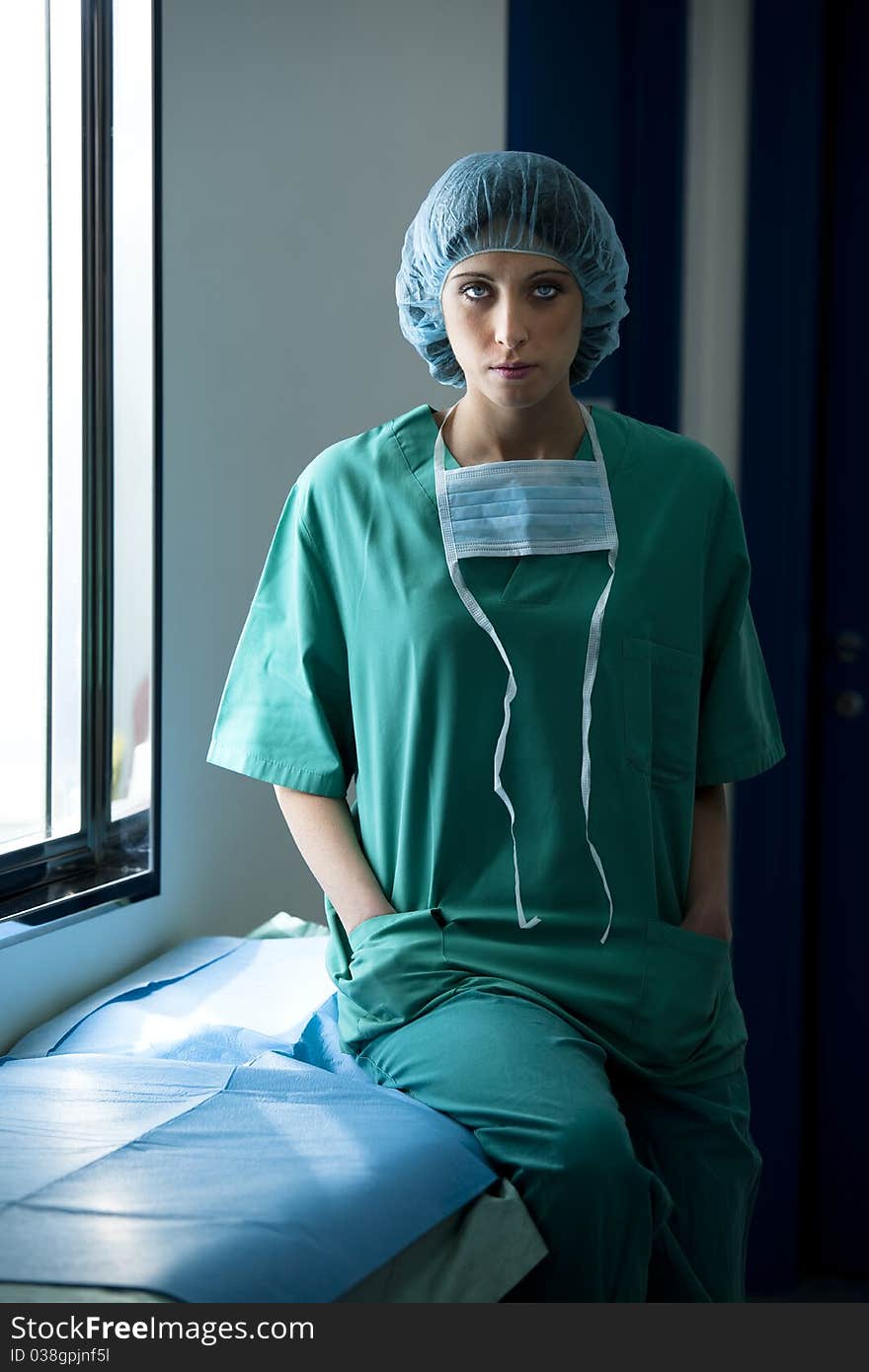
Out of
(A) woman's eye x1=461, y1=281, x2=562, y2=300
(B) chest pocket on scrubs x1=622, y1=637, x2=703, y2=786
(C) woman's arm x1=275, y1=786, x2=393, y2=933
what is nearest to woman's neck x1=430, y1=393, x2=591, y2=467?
(A) woman's eye x1=461, y1=281, x2=562, y2=300

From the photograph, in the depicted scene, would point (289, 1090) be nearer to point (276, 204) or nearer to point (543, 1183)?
point (543, 1183)

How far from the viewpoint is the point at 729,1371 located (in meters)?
1.05

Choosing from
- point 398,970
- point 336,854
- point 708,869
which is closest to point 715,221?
point 708,869

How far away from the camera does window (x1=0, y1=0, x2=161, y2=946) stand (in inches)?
65.9

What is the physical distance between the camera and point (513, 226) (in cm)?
133

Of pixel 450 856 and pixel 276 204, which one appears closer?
pixel 450 856

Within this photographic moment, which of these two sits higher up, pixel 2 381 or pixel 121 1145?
pixel 2 381

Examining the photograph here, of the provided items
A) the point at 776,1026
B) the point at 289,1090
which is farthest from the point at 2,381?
the point at 776,1026

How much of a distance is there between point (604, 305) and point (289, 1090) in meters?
0.89

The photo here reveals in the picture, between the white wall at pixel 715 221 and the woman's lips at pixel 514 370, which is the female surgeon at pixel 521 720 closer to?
the woman's lips at pixel 514 370

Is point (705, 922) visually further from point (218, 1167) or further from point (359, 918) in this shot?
point (218, 1167)

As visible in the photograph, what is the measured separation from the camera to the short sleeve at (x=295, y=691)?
1.42 m

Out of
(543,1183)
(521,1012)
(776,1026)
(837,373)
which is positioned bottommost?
(776,1026)

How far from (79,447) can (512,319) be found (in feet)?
2.23
